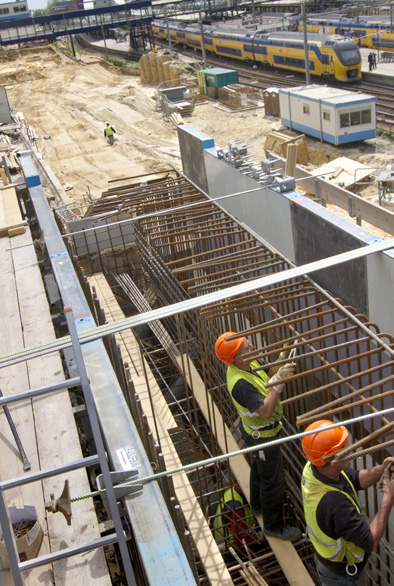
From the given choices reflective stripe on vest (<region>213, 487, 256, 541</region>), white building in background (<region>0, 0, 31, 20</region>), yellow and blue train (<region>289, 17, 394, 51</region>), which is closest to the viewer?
reflective stripe on vest (<region>213, 487, 256, 541</region>)

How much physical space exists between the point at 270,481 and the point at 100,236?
8226mm

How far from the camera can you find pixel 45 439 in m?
4.50

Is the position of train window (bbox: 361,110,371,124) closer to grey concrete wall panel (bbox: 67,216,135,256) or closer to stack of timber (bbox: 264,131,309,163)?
stack of timber (bbox: 264,131,309,163)

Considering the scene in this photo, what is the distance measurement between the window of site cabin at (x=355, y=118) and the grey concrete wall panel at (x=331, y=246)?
696 inches

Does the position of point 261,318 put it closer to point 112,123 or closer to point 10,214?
point 10,214

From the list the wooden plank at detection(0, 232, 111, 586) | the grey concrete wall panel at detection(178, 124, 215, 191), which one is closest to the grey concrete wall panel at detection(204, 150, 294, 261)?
the grey concrete wall panel at detection(178, 124, 215, 191)

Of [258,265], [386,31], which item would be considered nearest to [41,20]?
[386,31]

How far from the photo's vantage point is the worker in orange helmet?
4125 millimetres

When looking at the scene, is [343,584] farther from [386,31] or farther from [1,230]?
[386,31]

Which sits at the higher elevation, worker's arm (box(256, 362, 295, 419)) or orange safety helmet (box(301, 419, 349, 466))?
orange safety helmet (box(301, 419, 349, 466))

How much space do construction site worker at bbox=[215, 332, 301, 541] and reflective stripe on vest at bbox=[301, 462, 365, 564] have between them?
94cm

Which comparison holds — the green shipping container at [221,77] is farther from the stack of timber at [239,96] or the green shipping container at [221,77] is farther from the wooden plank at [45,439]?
the wooden plank at [45,439]

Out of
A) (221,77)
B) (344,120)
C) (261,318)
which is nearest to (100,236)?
(261,318)

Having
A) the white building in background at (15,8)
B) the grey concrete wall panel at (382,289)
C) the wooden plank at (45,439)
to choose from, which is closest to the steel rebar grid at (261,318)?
the grey concrete wall panel at (382,289)
